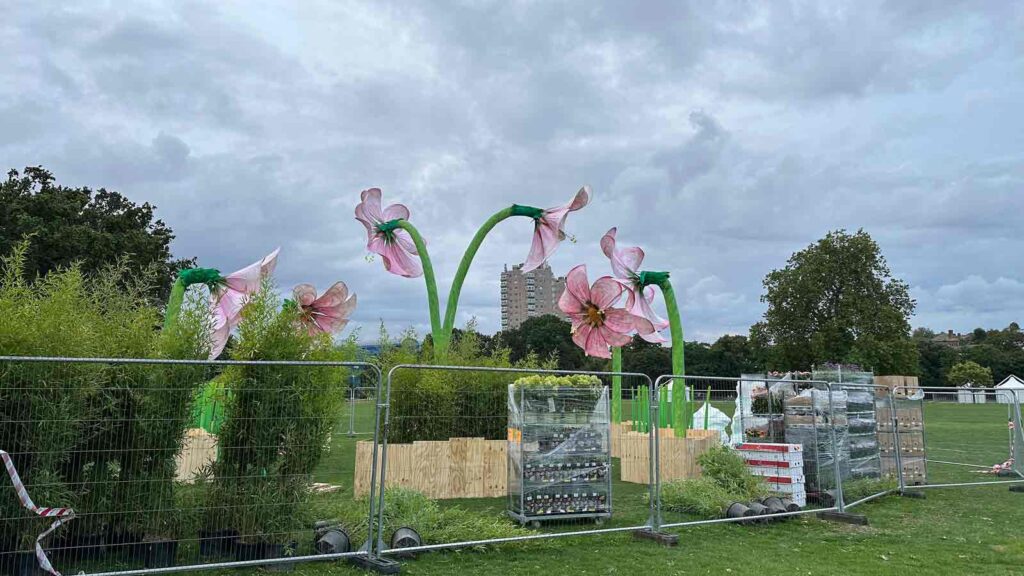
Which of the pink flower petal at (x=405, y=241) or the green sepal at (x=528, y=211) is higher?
the green sepal at (x=528, y=211)

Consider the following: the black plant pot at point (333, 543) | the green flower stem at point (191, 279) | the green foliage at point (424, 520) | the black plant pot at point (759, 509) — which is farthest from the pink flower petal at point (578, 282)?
the black plant pot at point (333, 543)

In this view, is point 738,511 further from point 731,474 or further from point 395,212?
point 395,212

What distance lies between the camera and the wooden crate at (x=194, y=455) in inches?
241

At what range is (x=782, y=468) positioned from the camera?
381 inches

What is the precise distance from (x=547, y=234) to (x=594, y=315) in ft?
6.33

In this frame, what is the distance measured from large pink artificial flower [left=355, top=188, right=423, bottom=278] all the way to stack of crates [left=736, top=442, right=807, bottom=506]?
7.87m

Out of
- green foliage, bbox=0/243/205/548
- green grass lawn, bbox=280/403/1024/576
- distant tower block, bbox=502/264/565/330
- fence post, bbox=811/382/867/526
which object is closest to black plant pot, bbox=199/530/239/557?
green foliage, bbox=0/243/205/548

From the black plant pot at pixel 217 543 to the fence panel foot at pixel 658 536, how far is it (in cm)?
413

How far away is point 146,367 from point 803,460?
8.62 m

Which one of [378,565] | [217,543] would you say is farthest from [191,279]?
[378,565]

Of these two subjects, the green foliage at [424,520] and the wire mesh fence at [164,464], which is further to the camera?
the green foliage at [424,520]

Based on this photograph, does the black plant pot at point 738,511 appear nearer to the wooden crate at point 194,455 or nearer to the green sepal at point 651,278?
the wooden crate at point 194,455

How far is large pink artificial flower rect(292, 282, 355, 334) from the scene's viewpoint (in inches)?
466

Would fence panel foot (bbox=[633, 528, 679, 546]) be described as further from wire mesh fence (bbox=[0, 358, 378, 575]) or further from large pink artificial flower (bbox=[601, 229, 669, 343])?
large pink artificial flower (bbox=[601, 229, 669, 343])
